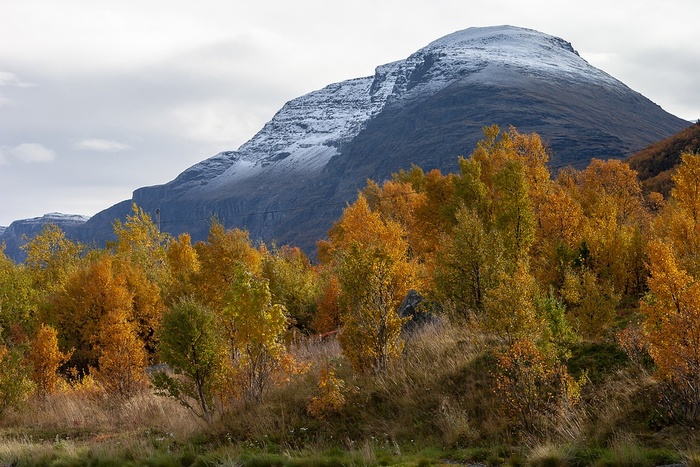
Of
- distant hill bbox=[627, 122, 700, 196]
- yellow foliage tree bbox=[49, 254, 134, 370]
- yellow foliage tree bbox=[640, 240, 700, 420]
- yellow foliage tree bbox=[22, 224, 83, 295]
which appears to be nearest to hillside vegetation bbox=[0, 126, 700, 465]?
yellow foliage tree bbox=[640, 240, 700, 420]

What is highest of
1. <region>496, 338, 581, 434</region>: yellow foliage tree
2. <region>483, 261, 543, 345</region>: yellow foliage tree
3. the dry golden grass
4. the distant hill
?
the distant hill

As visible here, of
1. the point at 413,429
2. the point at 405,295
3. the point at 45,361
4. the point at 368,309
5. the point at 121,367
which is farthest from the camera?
the point at 45,361

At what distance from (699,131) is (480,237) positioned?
241ft

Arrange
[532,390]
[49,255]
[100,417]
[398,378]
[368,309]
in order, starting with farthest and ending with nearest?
[49,255]
[100,417]
[368,309]
[398,378]
[532,390]

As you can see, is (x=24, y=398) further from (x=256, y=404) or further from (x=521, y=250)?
(x=521, y=250)

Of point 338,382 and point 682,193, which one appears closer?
point 338,382

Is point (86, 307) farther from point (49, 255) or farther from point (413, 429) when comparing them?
point (413, 429)

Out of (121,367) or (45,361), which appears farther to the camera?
(45,361)

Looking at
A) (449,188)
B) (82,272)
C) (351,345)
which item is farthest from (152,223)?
(351,345)

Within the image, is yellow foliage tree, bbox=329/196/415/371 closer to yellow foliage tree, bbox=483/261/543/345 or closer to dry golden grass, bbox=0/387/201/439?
yellow foliage tree, bbox=483/261/543/345

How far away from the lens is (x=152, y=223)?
186 feet

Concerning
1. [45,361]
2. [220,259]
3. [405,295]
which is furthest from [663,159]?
[45,361]

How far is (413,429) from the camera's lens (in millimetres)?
10852

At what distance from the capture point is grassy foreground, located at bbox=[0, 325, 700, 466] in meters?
8.70
